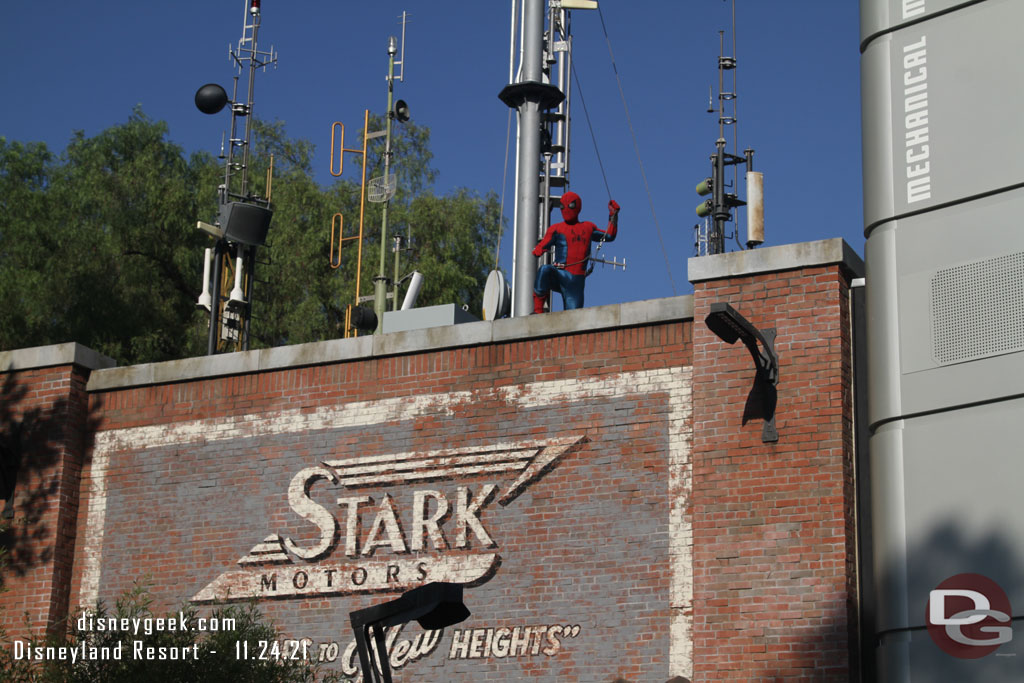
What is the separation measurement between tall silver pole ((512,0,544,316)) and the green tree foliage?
10.0 m

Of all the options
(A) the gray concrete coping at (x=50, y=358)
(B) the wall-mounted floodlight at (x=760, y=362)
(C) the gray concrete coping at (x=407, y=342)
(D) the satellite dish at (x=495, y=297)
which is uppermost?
(D) the satellite dish at (x=495, y=297)

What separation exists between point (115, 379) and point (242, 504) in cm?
245

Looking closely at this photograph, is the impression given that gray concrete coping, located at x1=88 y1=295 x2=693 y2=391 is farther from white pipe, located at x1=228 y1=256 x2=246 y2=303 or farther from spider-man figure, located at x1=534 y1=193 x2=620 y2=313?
white pipe, located at x1=228 y1=256 x2=246 y2=303

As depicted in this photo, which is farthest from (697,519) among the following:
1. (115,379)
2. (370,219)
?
(370,219)

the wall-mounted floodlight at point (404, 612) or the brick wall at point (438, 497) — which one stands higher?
the brick wall at point (438, 497)

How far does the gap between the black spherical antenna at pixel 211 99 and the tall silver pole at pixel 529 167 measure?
451cm

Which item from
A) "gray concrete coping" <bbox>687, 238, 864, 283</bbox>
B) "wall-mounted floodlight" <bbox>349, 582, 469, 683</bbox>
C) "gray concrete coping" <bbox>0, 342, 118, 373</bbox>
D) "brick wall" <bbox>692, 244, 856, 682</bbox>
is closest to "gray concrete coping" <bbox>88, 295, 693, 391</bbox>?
"gray concrete coping" <bbox>0, 342, 118, 373</bbox>

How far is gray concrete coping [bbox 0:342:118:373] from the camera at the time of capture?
57.4 feet

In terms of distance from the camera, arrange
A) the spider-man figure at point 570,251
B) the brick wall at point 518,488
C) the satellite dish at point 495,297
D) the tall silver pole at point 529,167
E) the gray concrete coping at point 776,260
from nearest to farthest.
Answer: the brick wall at point 518,488 < the gray concrete coping at point 776,260 < the spider-man figure at point 570,251 < the satellite dish at point 495,297 < the tall silver pole at point 529,167

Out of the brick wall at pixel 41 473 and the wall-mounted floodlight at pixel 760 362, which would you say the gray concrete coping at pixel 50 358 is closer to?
the brick wall at pixel 41 473

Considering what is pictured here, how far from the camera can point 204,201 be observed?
3491 centimetres

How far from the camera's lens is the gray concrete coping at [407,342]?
14773mm

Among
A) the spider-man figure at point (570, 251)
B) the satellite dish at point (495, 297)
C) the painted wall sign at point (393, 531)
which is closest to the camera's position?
the painted wall sign at point (393, 531)

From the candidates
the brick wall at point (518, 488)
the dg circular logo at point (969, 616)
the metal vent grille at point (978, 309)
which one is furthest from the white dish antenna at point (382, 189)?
the dg circular logo at point (969, 616)
